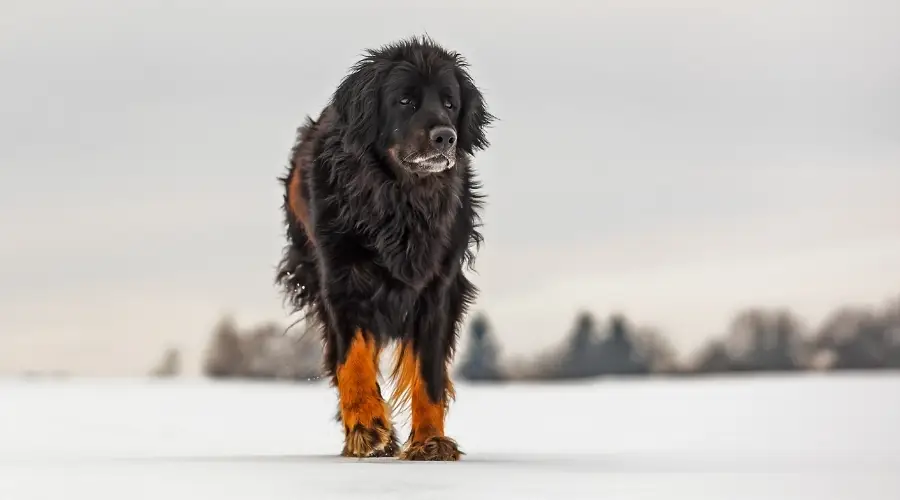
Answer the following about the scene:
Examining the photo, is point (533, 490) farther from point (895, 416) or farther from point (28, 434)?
point (895, 416)

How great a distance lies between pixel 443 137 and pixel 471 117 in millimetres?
813

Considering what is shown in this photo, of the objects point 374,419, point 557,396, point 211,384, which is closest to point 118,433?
point 374,419

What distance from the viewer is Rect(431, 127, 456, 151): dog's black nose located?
7.60m

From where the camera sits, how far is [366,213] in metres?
8.05

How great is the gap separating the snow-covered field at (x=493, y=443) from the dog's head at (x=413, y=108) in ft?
6.29

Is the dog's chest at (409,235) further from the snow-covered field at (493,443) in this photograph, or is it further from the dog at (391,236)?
the snow-covered field at (493,443)

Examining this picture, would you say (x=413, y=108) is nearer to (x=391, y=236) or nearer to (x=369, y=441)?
(x=391, y=236)

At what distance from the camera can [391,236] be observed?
26.4 feet

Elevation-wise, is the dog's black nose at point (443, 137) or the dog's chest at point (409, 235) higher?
the dog's black nose at point (443, 137)

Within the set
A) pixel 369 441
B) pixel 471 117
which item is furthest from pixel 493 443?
pixel 471 117

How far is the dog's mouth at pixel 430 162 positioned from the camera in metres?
7.69

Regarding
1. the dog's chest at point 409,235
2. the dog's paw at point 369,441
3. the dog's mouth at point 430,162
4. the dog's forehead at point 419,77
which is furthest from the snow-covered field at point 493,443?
the dog's forehead at point 419,77

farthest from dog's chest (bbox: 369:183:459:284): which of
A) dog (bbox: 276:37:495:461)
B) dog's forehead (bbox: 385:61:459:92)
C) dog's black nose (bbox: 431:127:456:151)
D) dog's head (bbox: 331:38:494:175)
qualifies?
dog's forehead (bbox: 385:61:459:92)

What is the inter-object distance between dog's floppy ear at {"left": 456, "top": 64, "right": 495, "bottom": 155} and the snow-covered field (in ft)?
6.96
